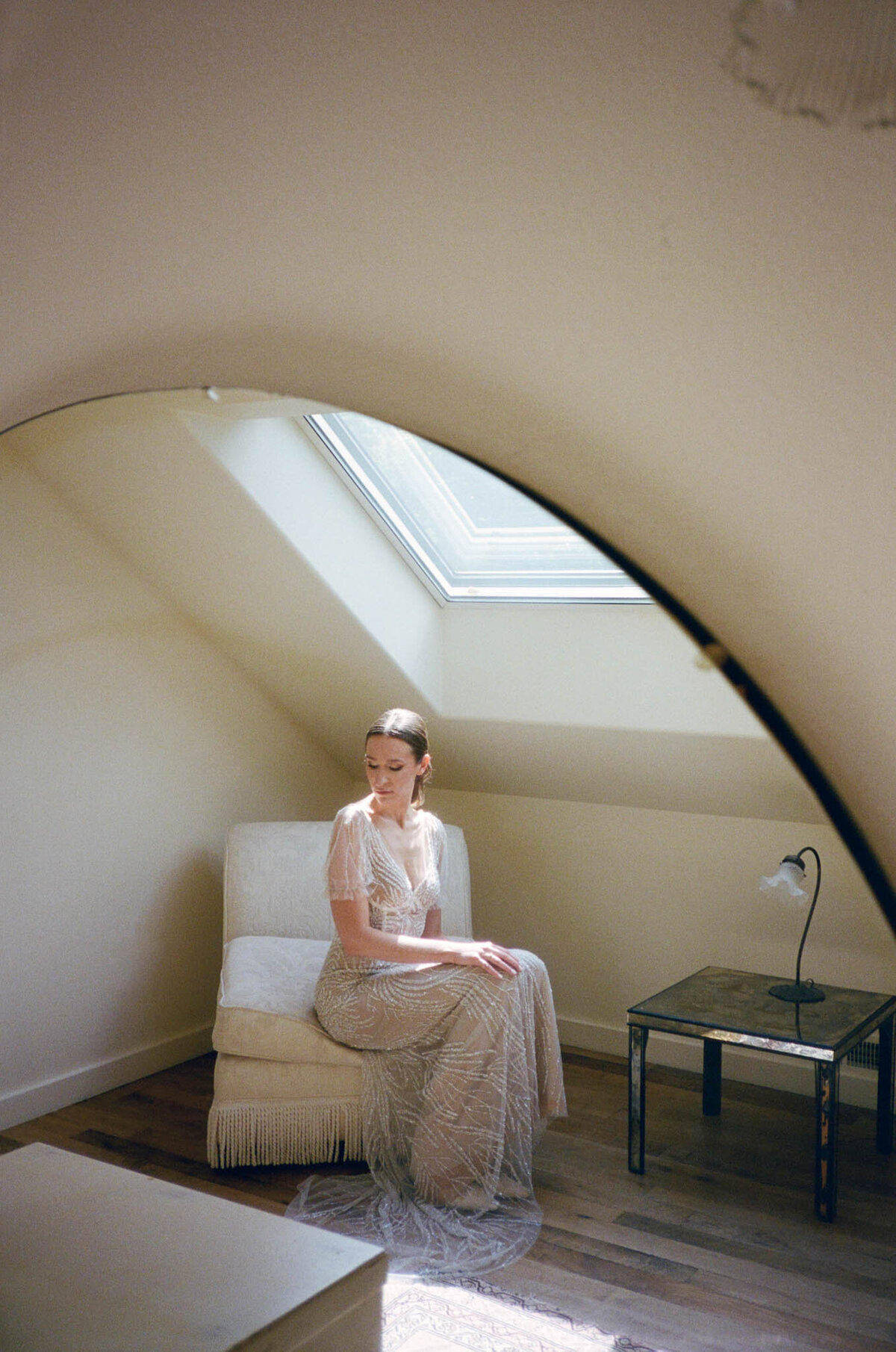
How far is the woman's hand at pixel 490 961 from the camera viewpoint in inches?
115

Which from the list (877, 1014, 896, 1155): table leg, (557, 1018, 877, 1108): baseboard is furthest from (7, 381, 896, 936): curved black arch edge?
(557, 1018, 877, 1108): baseboard

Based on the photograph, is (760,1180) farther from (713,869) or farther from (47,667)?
(47,667)

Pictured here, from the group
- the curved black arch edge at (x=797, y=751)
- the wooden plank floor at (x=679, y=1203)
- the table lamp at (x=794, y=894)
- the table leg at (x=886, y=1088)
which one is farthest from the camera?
the table leg at (x=886, y=1088)

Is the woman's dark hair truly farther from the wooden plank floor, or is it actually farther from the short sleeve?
the wooden plank floor


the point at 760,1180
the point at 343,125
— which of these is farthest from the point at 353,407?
the point at 760,1180

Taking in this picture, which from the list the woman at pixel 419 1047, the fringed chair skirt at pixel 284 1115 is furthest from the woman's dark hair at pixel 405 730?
the fringed chair skirt at pixel 284 1115

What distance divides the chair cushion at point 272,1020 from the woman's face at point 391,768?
2.00 ft

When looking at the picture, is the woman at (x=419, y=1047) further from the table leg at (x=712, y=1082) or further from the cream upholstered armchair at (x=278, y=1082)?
the table leg at (x=712, y=1082)

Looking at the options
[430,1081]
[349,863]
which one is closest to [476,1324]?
[430,1081]

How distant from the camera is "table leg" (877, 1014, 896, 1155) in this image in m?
3.25

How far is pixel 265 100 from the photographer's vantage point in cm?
79

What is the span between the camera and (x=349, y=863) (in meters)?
3.01

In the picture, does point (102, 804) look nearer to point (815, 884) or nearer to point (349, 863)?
point (349, 863)

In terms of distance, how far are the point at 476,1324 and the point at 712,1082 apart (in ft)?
4.50
